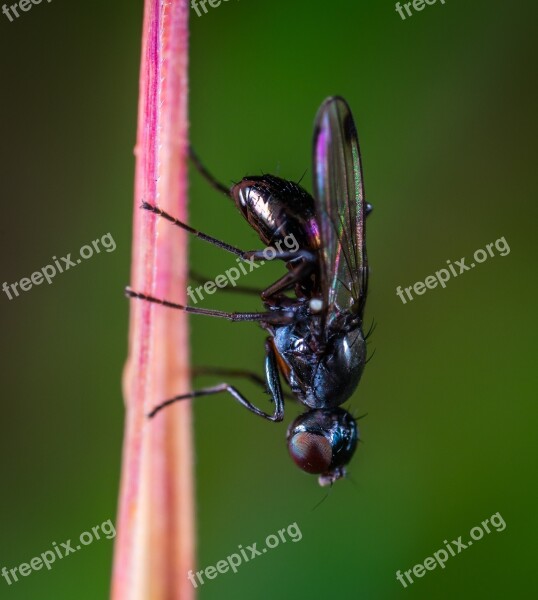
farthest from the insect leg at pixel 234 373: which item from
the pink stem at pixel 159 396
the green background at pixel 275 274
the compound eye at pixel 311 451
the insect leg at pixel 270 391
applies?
the pink stem at pixel 159 396

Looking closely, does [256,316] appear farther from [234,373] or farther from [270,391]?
[234,373]

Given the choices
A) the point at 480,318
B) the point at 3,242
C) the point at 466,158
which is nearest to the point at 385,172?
the point at 466,158

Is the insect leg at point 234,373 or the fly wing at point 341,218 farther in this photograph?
Result: the insect leg at point 234,373

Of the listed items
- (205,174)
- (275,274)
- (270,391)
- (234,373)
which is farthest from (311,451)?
(205,174)

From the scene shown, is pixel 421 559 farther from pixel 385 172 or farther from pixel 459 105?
pixel 459 105

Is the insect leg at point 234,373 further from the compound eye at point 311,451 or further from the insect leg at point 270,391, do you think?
the compound eye at point 311,451

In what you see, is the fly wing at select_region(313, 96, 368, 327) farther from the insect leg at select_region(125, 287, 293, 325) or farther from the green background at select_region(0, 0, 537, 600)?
the green background at select_region(0, 0, 537, 600)

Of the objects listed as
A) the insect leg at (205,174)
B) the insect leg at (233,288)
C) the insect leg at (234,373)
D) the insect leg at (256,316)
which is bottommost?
the insect leg at (256,316)
